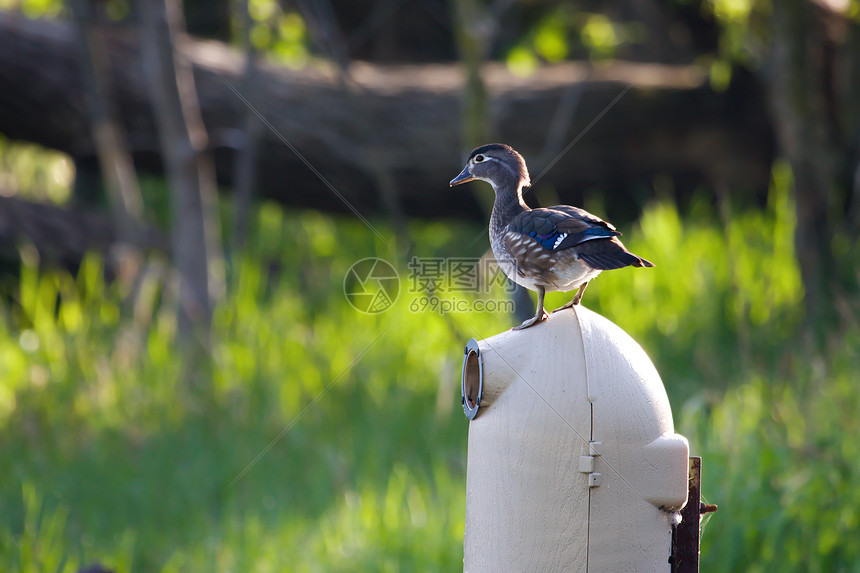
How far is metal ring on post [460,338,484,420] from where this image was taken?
172 cm

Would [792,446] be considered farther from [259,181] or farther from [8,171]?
[8,171]

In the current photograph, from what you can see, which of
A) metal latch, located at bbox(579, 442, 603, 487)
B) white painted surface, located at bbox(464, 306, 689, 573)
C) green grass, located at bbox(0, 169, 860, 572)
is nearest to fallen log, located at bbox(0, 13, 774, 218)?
green grass, located at bbox(0, 169, 860, 572)

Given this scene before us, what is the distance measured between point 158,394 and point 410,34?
627cm

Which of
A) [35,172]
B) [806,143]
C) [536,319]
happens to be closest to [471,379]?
[536,319]

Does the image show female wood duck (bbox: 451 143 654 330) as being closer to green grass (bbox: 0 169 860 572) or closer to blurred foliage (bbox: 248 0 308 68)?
green grass (bbox: 0 169 860 572)

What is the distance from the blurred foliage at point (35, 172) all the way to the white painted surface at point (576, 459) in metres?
7.79

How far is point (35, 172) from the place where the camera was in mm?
9789

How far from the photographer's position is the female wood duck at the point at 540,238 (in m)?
1.57

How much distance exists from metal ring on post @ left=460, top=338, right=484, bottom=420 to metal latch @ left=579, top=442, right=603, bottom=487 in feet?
0.81

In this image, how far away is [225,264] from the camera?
19.6 ft

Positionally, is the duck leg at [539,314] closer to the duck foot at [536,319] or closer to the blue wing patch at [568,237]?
the duck foot at [536,319]

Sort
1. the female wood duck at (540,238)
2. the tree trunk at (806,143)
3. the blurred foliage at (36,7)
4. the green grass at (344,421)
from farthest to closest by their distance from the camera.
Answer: the blurred foliage at (36,7), the tree trunk at (806,143), the green grass at (344,421), the female wood duck at (540,238)

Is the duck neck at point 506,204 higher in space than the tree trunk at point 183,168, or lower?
lower

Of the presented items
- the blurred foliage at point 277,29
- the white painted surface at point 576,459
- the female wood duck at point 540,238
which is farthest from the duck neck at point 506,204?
the blurred foliage at point 277,29
